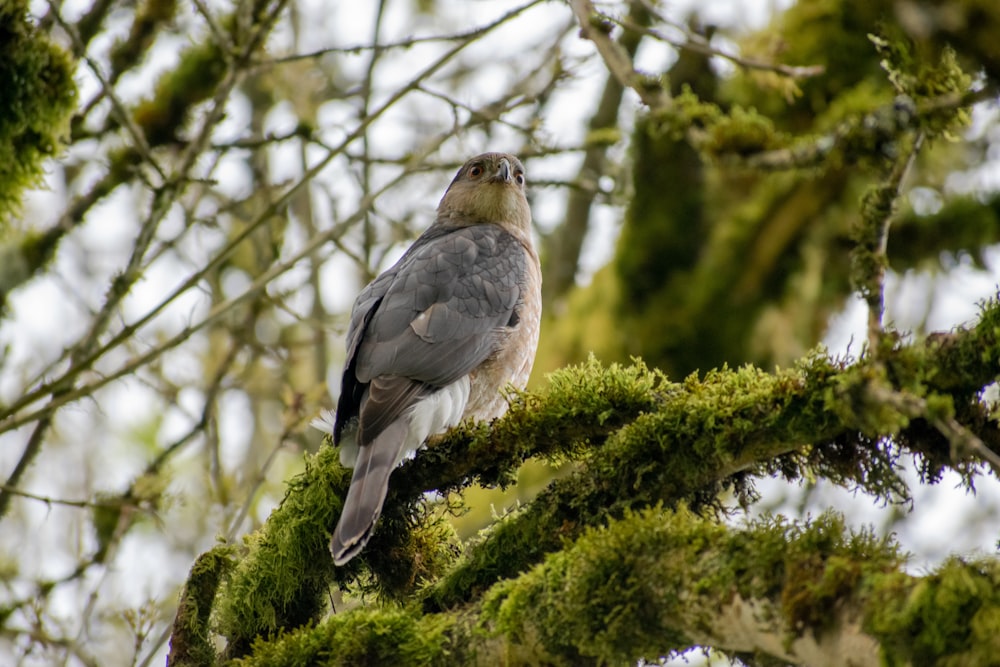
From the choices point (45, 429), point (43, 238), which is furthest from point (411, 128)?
point (45, 429)

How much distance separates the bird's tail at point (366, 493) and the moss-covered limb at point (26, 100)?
225cm

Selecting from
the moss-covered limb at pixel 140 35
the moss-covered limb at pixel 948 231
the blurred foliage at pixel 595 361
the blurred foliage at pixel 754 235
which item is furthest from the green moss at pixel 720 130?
the moss-covered limb at pixel 140 35

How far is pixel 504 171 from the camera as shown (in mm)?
6297

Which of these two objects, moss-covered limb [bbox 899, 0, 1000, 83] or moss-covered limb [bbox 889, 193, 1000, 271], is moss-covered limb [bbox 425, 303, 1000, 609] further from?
moss-covered limb [bbox 889, 193, 1000, 271]

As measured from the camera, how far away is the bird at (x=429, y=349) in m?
3.92

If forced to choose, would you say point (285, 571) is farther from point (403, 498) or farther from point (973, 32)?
point (973, 32)

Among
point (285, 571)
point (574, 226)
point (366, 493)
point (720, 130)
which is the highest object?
point (574, 226)

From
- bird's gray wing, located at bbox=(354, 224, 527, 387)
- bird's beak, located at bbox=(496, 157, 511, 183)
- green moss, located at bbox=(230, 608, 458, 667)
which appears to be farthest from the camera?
bird's beak, located at bbox=(496, 157, 511, 183)

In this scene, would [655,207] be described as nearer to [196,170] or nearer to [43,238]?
[196,170]

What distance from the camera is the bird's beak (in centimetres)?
630

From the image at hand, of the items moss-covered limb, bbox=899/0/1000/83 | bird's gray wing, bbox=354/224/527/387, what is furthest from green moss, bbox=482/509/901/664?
moss-covered limb, bbox=899/0/1000/83

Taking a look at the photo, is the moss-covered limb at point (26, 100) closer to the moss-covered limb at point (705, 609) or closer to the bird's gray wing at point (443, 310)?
the bird's gray wing at point (443, 310)

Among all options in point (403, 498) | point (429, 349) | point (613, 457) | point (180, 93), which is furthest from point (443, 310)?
point (180, 93)

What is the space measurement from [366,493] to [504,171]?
124 inches
